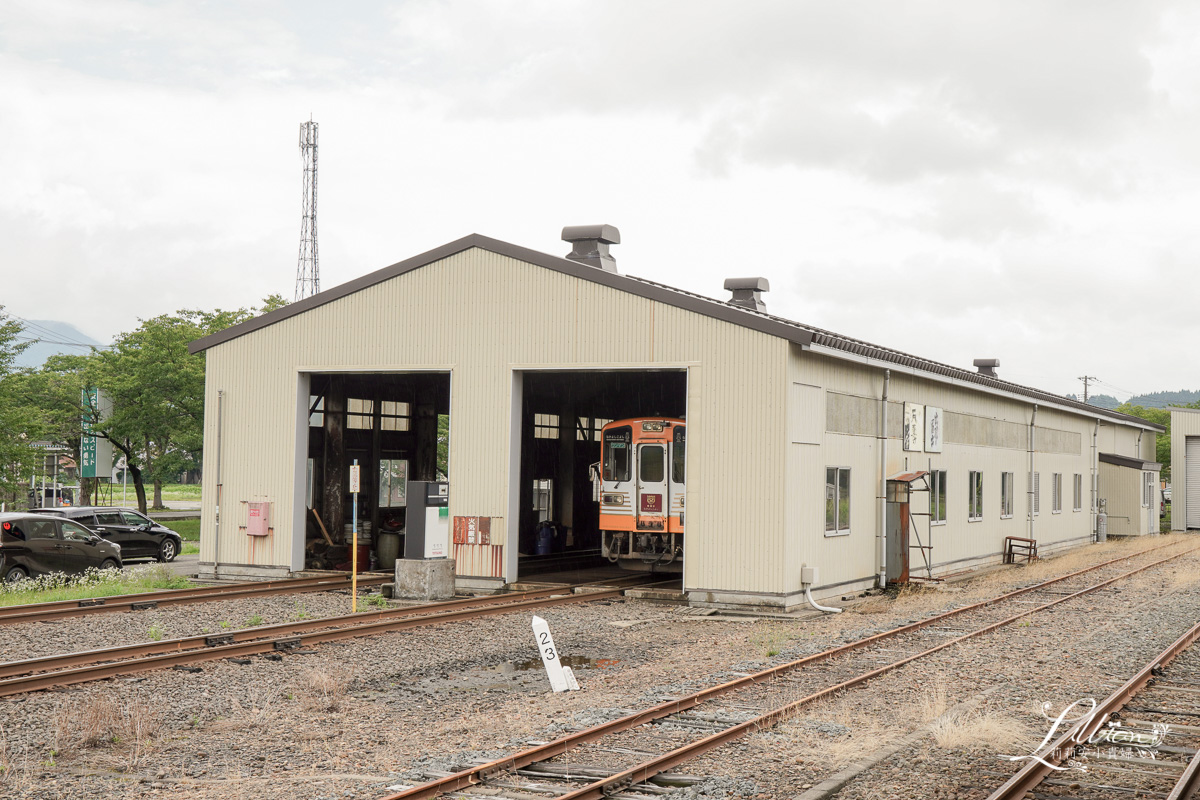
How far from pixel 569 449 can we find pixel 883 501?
33.0 ft

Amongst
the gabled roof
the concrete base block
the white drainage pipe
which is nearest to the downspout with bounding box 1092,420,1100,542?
the gabled roof

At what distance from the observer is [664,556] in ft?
70.0

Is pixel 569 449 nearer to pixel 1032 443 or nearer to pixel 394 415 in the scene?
pixel 394 415

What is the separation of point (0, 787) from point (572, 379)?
19.1 m

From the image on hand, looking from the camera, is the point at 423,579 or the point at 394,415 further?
the point at 394,415

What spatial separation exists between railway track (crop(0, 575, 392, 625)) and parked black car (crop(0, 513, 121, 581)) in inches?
108

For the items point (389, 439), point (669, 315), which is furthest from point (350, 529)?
point (669, 315)

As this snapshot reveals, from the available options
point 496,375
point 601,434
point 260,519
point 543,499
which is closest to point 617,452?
point 601,434

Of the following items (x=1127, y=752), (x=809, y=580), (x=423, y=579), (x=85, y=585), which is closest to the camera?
(x=1127, y=752)

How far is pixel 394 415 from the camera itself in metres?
26.0

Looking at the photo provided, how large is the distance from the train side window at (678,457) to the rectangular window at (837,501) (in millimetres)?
2786

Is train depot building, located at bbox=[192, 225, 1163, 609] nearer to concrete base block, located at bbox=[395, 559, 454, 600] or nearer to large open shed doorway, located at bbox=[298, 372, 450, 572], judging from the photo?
large open shed doorway, located at bbox=[298, 372, 450, 572]

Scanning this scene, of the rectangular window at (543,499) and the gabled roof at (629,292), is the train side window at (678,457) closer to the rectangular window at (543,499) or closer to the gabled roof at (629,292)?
the gabled roof at (629,292)

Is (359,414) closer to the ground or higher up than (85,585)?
higher up
